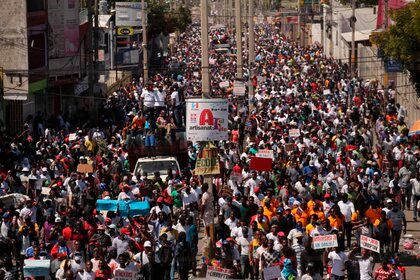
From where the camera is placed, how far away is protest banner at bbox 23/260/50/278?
73.8 ft

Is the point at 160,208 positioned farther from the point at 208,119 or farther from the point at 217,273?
the point at 217,273

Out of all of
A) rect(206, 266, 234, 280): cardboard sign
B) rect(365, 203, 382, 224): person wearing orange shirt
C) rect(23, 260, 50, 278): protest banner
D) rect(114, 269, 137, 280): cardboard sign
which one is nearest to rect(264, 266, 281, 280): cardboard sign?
rect(206, 266, 234, 280): cardboard sign

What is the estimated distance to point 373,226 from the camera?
1035 inches

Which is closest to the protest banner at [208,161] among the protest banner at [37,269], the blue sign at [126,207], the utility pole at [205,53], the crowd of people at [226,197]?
the crowd of people at [226,197]

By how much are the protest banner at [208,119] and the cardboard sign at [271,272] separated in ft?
18.0

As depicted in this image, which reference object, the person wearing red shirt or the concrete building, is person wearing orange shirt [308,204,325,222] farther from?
the concrete building

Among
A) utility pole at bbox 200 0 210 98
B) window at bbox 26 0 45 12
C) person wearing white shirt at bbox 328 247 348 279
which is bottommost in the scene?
person wearing white shirt at bbox 328 247 348 279

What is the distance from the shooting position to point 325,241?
23328 mm

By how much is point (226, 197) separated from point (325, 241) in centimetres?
518

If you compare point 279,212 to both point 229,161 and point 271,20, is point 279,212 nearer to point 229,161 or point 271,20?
point 229,161

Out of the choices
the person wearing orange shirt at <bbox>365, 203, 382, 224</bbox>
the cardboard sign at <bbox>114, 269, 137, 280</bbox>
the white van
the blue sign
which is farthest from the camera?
the white van

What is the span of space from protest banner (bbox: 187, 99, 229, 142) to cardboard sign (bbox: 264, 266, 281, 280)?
5.50m

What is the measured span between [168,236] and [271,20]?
152940 millimetres

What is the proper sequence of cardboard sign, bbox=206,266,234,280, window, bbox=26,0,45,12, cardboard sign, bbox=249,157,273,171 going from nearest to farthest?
cardboard sign, bbox=206,266,234,280 < cardboard sign, bbox=249,157,273,171 < window, bbox=26,0,45,12
